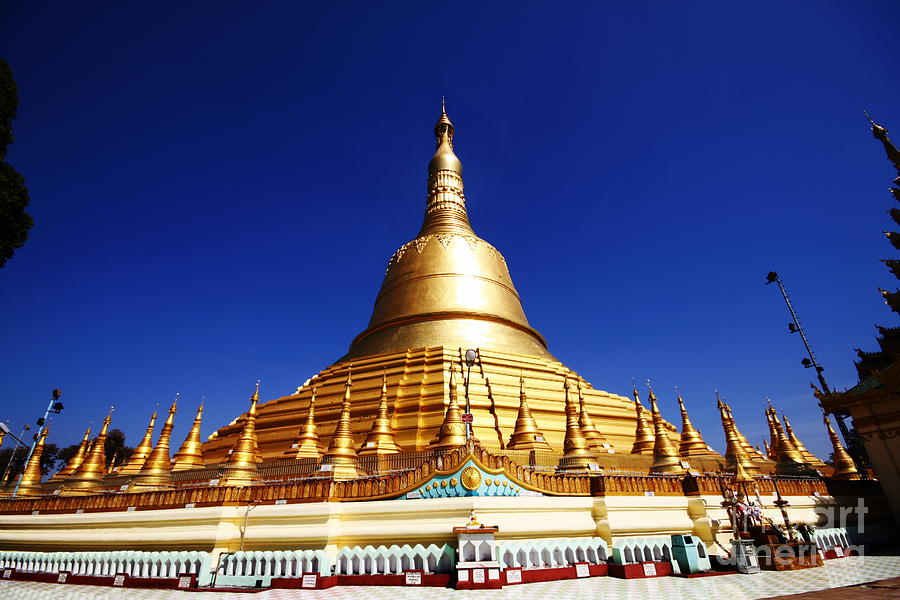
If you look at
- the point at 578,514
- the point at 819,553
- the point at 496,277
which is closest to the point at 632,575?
the point at 578,514


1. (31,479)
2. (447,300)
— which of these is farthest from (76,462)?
(447,300)

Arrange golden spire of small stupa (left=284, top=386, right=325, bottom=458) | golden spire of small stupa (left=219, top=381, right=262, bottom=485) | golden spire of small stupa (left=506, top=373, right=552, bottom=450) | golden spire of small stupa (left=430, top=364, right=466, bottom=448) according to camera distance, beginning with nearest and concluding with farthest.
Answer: golden spire of small stupa (left=219, top=381, right=262, bottom=485)
golden spire of small stupa (left=430, top=364, right=466, bottom=448)
golden spire of small stupa (left=506, top=373, right=552, bottom=450)
golden spire of small stupa (left=284, top=386, right=325, bottom=458)

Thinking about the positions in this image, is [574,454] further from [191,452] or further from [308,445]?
[191,452]

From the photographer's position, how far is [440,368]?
52.8 ft

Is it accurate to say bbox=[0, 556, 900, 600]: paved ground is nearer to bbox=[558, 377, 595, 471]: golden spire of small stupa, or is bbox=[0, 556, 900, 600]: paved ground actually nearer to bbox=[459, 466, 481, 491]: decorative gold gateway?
bbox=[459, 466, 481, 491]: decorative gold gateway

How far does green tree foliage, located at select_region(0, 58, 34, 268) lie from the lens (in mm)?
9039

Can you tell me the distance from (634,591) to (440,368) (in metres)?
10.2

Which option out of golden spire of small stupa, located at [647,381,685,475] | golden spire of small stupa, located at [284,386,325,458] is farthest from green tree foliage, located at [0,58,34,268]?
golden spire of small stupa, located at [647,381,685,475]

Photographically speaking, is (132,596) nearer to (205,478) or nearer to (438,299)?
(205,478)

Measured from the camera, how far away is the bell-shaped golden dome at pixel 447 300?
65.5ft

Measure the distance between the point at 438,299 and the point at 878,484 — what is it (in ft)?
52.2

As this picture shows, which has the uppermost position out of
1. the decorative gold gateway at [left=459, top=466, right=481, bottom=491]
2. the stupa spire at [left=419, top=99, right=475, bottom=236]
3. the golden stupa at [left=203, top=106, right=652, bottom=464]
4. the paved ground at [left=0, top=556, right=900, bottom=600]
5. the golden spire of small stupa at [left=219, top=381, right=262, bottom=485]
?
the stupa spire at [left=419, top=99, right=475, bottom=236]

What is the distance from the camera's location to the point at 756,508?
349 inches

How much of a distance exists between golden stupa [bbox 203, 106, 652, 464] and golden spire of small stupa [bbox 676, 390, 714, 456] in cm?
171
